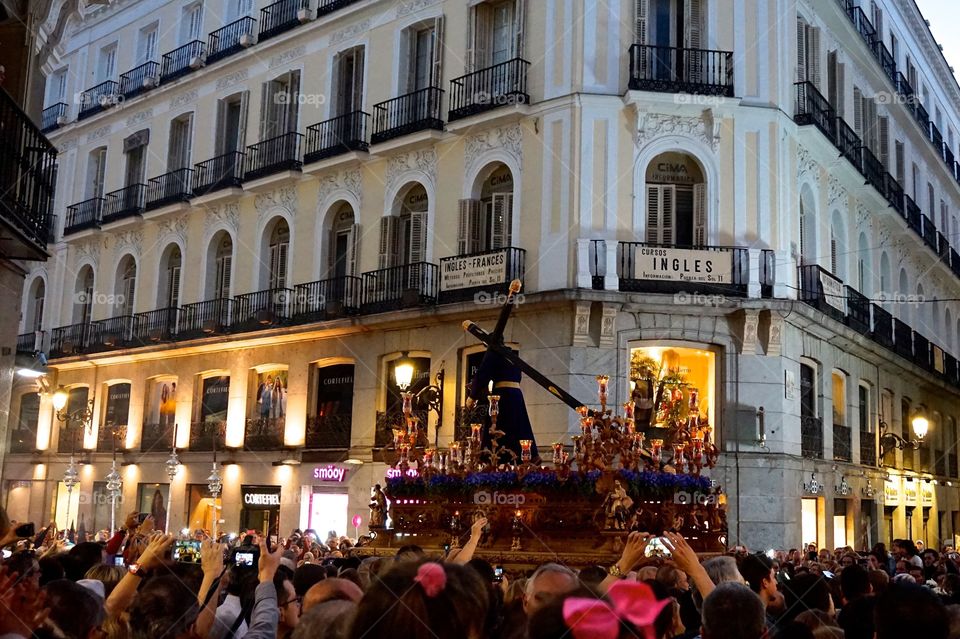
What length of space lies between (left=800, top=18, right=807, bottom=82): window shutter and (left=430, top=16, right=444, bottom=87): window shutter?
8536 millimetres

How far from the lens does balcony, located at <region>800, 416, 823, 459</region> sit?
78.4 feet

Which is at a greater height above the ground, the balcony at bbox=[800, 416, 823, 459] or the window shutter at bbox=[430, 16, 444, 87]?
the window shutter at bbox=[430, 16, 444, 87]

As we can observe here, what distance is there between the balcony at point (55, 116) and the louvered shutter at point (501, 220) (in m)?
20.7

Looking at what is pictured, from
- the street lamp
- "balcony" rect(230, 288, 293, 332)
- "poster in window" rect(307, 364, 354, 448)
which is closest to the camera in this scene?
the street lamp

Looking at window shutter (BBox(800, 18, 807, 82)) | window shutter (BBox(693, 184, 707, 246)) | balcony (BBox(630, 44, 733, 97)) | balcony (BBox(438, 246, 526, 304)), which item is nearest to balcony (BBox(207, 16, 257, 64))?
balcony (BBox(438, 246, 526, 304))

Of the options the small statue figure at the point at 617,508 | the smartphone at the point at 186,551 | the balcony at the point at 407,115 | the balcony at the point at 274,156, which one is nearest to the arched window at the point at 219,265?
the balcony at the point at 274,156

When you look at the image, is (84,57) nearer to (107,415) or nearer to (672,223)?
(107,415)

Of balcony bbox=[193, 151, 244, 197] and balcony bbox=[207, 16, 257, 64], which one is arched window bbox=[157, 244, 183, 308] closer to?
balcony bbox=[193, 151, 244, 197]

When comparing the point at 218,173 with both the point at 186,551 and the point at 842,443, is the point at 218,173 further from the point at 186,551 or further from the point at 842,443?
the point at 186,551

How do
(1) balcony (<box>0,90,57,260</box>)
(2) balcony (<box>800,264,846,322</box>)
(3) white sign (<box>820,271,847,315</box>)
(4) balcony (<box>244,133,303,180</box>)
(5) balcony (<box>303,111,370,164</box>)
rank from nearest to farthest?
1. (1) balcony (<box>0,90,57,260</box>)
2. (2) balcony (<box>800,264,846,322</box>)
3. (3) white sign (<box>820,271,847,315</box>)
4. (5) balcony (<box>303,111,370,164</box>)
5. (4) balcony (<box>244,133,303,180</box>)

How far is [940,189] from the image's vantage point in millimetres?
39625

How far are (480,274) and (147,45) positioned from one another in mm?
18760

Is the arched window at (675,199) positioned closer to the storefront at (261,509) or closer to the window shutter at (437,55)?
the window shutter at (437,55)

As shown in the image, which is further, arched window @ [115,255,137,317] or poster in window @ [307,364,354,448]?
arched window @ [115,255,137,317]
